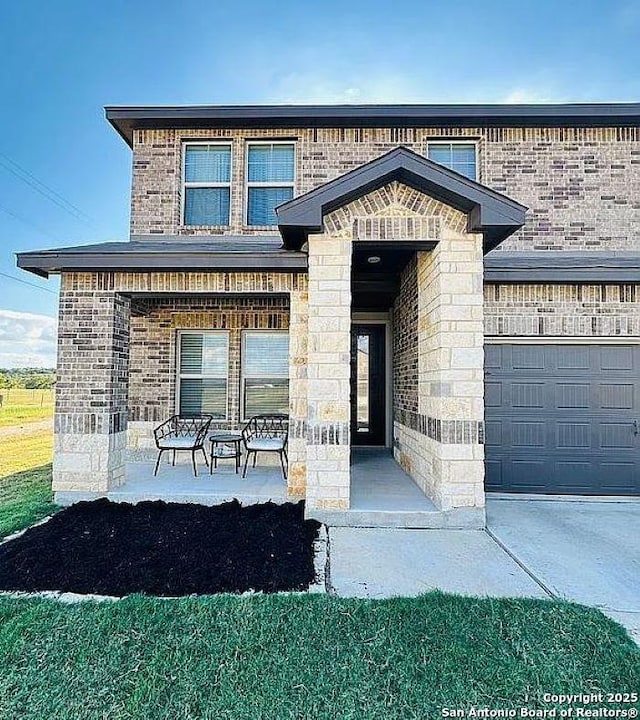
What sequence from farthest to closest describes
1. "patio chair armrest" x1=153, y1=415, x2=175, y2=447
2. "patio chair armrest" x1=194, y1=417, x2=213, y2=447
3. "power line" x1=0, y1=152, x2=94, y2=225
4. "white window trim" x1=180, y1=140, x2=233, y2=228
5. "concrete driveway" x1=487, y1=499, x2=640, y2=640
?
1. "power line" x1=0, y1=152, x2=94, y2=225
2. "white window trim" x1=180, y1=140, x2=233, y2=228
3. "patio chair armrest" x1=153, y1=415, x2=175, y2=447
4. "patio chair armrest" x1=194, y1=417, x2=213, y2=447
5. "concrete driveway" x1=487, y1=499, x2=640, y2=640

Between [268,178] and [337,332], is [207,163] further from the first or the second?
[337,332]

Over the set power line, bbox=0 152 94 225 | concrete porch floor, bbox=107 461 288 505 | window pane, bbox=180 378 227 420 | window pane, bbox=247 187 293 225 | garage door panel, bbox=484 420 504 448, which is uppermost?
power line, bbox=0 152 94 225

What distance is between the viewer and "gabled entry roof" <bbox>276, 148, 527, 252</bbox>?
5562 millimetres

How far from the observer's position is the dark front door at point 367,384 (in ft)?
35.8

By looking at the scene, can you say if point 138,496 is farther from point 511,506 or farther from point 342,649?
point 511,506

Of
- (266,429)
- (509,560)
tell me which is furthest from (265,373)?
(509,560)

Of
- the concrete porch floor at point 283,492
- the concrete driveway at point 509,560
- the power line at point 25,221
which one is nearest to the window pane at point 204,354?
the concrete porch floor at point 283,492

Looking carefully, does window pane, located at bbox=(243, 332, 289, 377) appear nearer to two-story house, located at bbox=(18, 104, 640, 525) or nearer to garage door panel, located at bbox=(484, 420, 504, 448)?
two-story house, located at bbox=(18, 104, 640, 525)

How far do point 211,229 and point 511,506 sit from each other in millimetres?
7016

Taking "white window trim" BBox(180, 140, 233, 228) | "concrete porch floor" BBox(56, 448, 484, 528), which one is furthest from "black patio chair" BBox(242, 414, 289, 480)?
"white window trim" BBox(180, 140, 233, 228)

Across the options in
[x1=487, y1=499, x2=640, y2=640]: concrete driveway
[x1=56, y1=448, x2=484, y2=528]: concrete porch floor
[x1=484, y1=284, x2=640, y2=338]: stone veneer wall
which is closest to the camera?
[x1=487, y1=499, x2=640, y2=640]: concrete driveway

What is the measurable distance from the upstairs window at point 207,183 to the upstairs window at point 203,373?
2.25m

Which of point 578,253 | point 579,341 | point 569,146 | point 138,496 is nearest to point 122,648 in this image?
point 138,496

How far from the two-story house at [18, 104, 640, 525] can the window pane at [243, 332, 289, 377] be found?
0.10 ft
